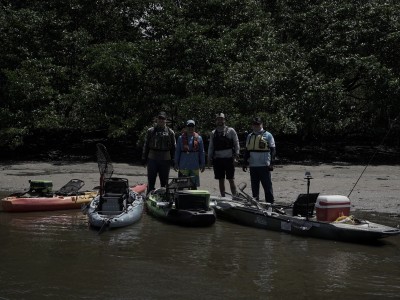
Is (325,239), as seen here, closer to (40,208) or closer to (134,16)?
(40,208)

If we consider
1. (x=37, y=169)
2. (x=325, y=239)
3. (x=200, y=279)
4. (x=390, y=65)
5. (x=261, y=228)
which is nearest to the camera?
(x=200, y=279)

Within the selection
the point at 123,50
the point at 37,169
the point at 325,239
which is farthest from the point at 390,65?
the point at 325,239

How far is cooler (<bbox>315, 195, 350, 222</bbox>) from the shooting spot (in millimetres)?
8984

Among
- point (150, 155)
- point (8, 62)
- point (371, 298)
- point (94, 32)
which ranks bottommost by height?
point (371, 298)

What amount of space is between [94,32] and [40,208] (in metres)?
15.1

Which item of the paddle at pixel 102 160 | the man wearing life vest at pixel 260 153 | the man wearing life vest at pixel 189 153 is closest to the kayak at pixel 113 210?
the paddle at pixel 102 160

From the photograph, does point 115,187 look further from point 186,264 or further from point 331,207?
point 331,207

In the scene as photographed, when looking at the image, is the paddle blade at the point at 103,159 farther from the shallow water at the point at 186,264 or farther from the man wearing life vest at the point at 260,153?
the man wearing life vest at the point at 260,153

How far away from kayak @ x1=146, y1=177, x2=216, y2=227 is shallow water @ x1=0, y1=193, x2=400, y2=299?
184mm

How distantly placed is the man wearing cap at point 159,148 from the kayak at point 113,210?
878 millimetres

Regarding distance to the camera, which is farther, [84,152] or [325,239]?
[84,152]

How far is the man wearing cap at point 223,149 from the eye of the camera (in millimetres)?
11047

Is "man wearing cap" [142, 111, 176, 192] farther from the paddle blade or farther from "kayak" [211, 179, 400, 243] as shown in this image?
"kayak" [211, 179, 400, 243]

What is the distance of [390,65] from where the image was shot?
23.1 metres
